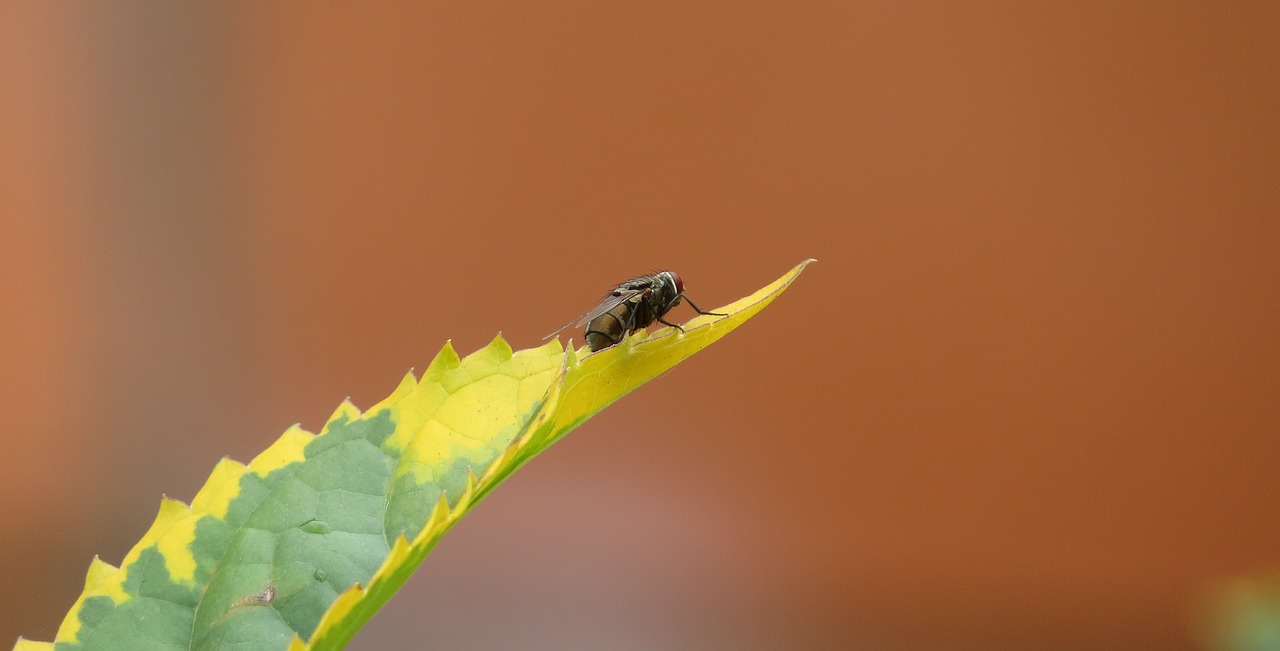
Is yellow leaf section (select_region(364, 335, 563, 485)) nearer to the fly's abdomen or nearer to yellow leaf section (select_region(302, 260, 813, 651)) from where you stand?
yellow leaf section (select_region(302, 260, 813, 651))

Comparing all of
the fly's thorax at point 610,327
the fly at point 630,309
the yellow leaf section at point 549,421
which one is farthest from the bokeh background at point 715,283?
the yellow leaf section at point 549,421

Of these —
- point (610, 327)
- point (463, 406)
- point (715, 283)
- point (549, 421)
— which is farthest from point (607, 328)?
point (715, 283)

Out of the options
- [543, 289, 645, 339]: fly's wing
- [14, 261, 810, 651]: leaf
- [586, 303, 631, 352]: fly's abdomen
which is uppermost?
[543, 289, 645, 339]: fly's wing

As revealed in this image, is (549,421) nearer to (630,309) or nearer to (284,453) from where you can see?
(284,453)

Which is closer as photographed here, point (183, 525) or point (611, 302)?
point (183, 525)

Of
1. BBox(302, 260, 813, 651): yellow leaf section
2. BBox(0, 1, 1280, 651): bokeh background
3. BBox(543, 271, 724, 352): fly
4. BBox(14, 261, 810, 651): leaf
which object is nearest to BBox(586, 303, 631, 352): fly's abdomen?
BBox(543, 271, 724, 352): fly

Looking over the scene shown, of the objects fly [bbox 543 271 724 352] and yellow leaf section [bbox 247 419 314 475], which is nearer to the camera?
yellow leaf section [bbox 247 419 314 475]

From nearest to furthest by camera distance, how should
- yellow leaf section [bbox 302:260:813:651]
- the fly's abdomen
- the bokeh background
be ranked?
yellow leaf section [bbox 302:260:813:651]
the fly's abdomen
the bokeh background

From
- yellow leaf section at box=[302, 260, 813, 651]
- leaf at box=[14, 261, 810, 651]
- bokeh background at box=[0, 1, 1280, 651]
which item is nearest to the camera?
yellow leaf section at box=[302, 260, 813, 651]
